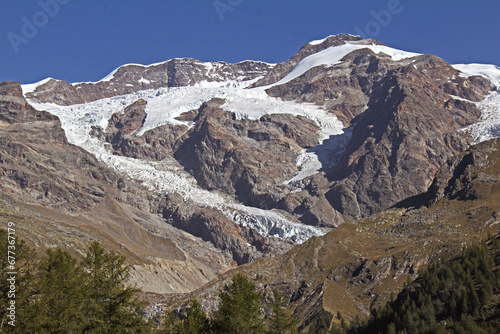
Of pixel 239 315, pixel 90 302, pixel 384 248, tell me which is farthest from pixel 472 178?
pixel 90 302

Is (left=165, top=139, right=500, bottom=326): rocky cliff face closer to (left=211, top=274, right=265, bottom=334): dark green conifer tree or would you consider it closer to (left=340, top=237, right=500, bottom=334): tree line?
(left=340, top=237, right=500, bottom=334): tree line

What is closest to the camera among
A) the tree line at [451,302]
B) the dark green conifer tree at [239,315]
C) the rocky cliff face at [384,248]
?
the dark green conifer tree at [239,315]

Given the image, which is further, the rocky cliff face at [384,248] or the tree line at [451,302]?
the rocky cliff face at [384,248]

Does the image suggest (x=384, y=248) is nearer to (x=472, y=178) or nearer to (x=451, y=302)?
(x=472, y=178)

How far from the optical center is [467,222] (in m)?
164

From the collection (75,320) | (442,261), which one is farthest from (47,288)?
(442,261)

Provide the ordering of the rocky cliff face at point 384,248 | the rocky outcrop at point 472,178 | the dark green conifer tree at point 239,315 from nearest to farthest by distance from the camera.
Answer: the dark green conifer tree at point 239,315 < the rocky cliff face at point 384,248 < the rocky outcrop at point 472,178

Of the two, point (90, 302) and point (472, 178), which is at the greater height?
point (472, 178)

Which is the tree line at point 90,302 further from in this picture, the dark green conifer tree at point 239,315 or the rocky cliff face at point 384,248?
the rocky cliff face at point 384,248

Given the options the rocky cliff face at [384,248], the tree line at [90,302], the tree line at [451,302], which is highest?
the rocky cliff face at [384,248]

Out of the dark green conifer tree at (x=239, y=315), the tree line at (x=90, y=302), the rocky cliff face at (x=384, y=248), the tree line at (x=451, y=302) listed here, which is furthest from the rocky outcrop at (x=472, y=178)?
the tree line at (x=90, y=302)

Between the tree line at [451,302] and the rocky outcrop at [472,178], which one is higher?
the rocky outcrop at [472,178]

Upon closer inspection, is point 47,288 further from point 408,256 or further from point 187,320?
point 408,256

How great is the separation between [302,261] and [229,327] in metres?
133
